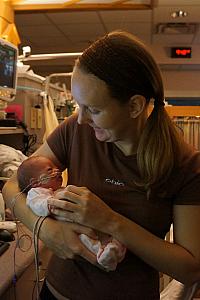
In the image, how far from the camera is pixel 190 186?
0.95 m

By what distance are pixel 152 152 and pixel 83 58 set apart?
271 millimetres

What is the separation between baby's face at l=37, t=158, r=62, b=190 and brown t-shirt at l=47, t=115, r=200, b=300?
0.12 meters

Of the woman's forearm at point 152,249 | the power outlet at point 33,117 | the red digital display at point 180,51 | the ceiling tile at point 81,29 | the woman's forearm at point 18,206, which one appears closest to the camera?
the woman's forearm at point 152,249

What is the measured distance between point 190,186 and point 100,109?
10.6 inches

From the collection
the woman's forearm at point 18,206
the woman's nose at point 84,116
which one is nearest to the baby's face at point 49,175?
the woman's forearm at point 18,206

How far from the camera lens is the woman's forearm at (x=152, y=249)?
36.2 inches

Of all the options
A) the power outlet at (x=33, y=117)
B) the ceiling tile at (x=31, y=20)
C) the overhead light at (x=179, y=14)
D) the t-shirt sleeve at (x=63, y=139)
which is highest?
the overhead light at (x=179, y=14)

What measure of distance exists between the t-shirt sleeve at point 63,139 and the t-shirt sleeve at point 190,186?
324 mm

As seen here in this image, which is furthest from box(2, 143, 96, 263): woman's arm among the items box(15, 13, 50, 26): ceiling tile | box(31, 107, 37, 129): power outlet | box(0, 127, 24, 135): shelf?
box(15, 13, 50, 26): ceiling tile

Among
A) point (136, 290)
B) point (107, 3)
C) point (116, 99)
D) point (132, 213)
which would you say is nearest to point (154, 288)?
point (136, 290)

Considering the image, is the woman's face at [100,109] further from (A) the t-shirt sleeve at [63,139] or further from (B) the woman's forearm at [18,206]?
(B) the woman's forearm at [18,206]

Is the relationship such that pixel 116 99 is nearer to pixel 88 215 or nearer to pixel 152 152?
pixel 152 152

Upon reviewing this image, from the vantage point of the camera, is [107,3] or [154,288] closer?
[154,288]

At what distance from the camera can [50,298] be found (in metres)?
1.09
